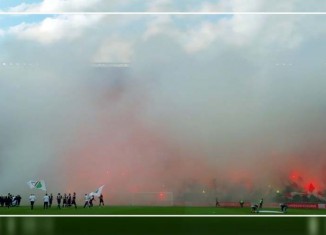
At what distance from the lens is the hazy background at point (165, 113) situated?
10305mm

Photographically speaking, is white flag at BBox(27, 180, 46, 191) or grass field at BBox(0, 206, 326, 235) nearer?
grass field at BBox(0, 206, 326, 235)

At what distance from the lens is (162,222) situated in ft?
29.4

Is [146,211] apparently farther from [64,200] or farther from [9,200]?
[9,200]

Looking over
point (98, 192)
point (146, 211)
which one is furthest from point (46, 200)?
point (146, 211)

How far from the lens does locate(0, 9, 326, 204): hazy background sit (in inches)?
406

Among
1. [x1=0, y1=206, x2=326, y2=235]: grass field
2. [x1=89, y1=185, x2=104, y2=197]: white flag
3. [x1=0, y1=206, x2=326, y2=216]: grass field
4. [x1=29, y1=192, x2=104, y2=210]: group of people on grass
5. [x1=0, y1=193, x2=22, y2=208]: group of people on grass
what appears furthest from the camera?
[x1=89, y1=185, x2=104, y2=197]: white flag

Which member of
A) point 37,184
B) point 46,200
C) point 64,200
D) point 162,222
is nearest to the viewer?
point 162,222

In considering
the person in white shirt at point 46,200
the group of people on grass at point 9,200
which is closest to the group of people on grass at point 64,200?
the person in white shirt at point 46,200

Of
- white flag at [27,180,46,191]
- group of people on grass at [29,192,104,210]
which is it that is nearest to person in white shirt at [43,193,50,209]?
group of people on grass at [29,192,104,210]

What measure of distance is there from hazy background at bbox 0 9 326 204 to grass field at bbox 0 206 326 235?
1.73 feet

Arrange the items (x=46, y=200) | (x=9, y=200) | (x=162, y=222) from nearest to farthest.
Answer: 1. (x=162, y=222)
2. (x=9, y=200)
3. (x=46, y=200)

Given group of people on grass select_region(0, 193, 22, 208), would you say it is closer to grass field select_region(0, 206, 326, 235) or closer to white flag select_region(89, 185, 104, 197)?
grass field select_region(0, 206, 326, 235)

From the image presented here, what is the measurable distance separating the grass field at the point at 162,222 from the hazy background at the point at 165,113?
527 mm

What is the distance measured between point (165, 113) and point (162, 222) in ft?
8.70
